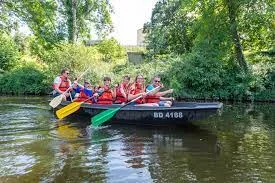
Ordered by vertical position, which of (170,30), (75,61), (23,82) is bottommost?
(23,82)

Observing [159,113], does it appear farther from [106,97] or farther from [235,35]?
[235,35]

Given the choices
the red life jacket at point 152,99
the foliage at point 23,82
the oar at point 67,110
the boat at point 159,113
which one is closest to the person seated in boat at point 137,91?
the red life jacket at point 152,99

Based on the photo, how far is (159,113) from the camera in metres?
10.1

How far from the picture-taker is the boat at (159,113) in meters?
9.49

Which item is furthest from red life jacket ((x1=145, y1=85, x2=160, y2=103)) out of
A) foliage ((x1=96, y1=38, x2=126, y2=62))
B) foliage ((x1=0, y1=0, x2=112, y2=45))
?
foliage ((x1=96, y1=38, x2=126, y2=62))

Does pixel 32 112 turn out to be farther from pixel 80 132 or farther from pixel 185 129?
pixel 185 129

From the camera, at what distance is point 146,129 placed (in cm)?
1027

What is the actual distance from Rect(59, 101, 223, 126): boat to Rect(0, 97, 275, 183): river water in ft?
0.75

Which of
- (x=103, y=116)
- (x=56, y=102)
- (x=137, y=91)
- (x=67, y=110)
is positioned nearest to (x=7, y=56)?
(x=56, y=102)

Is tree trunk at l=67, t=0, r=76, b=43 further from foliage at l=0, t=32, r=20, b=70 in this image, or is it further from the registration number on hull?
the registration number on hull

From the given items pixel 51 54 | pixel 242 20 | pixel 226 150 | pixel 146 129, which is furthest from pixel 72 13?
pixel 226 150

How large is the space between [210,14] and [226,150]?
50.1 feet

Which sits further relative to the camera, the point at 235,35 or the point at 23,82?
the point at 23,82

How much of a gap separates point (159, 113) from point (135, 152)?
8.65 ft
